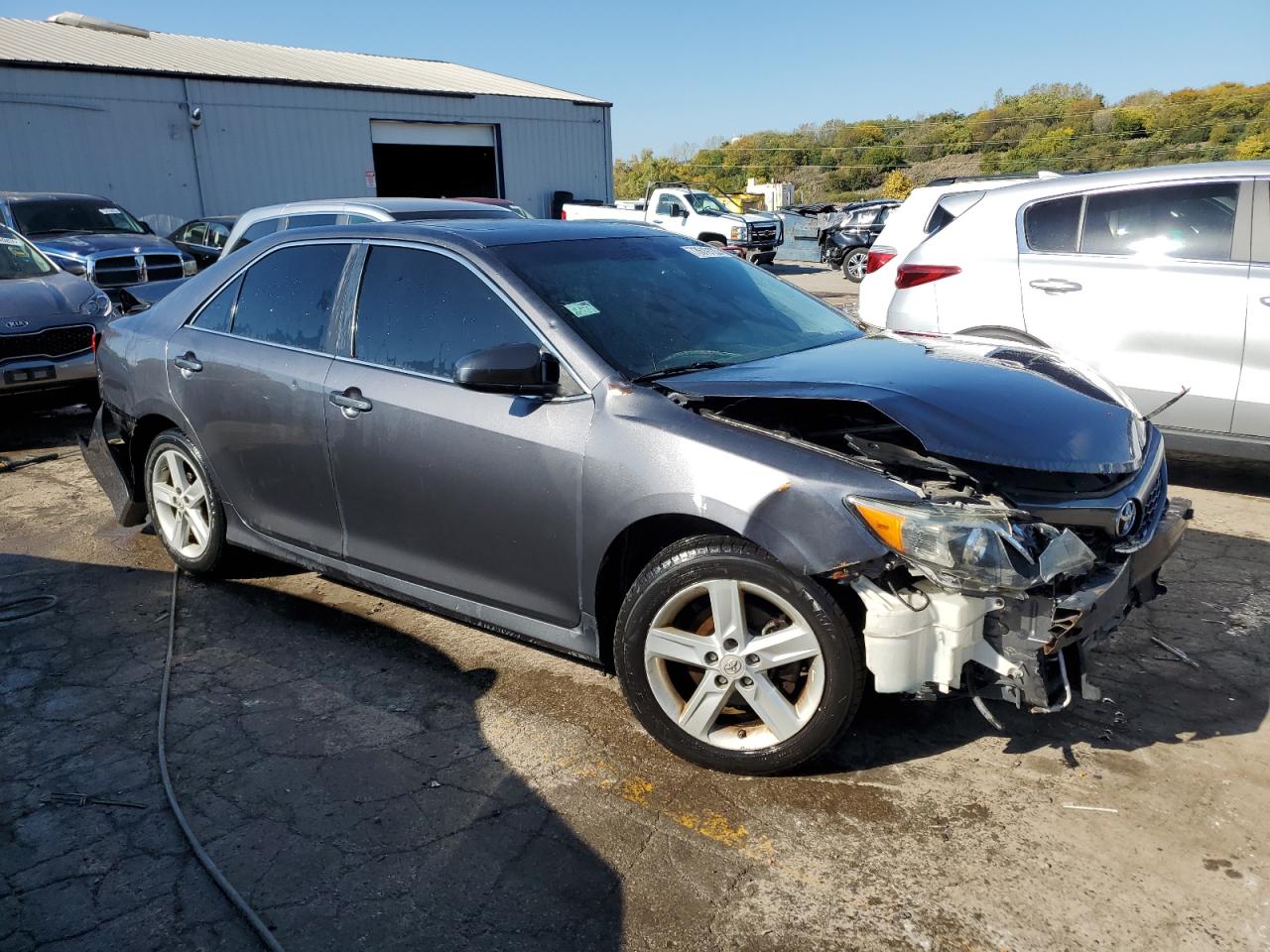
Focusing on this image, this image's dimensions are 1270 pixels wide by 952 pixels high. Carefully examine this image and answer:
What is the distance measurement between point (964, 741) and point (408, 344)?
2454 mm

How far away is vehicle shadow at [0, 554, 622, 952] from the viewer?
2570 millimetres

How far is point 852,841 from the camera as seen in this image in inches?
111

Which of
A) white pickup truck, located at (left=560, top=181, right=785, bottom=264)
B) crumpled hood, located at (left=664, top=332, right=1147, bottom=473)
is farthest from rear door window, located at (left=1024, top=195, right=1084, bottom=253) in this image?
white pickup truck, located at (left=560, top=181, right=785, bottom=264)

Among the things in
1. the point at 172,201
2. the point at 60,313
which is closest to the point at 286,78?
the point at 172,201

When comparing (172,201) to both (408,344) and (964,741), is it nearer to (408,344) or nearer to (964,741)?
(408,344)

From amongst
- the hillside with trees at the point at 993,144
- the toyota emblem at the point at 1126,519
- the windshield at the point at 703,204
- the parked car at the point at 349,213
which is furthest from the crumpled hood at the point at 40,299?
the hillside with trees at the point at 993,144

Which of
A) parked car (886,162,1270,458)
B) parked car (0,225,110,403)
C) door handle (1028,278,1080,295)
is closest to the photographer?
parked car (886,162,1270,458)

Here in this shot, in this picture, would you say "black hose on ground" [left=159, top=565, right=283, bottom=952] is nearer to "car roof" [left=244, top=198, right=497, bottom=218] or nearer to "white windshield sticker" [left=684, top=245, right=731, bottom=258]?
"white windshield sticker" [left=684, top=245, right=731, bottom=258]

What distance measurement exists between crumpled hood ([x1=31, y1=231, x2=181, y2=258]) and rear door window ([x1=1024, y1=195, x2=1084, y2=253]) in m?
11.4

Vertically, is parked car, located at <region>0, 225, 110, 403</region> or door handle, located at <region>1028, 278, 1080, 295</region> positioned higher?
door handle, located at <region>1028, 278, 1080, 295</region>

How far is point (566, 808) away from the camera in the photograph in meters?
3.01

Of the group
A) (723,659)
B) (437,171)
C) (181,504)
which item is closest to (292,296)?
(181,504)

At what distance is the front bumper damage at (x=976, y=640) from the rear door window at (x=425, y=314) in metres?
1.54

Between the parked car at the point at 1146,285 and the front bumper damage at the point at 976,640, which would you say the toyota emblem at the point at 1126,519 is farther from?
the parked car at the point at 1146,285
